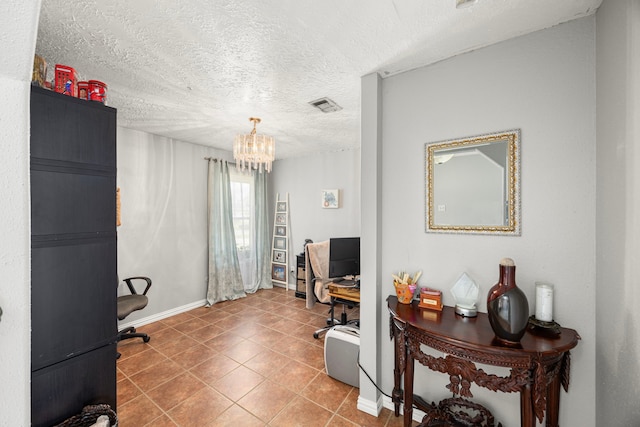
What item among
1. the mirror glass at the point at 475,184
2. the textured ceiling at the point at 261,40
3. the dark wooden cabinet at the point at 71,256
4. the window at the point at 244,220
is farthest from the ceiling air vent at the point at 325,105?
the window at the point at 244,220

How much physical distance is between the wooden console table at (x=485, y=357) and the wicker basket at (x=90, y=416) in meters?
1.67

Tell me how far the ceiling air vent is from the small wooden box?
184cm

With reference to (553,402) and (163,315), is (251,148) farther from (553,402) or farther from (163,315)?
(553,402)

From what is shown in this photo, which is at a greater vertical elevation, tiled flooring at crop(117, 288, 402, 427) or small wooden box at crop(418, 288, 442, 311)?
small wooden box at crop(418, 288, 442, 311)

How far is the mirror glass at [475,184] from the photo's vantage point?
1.46 m

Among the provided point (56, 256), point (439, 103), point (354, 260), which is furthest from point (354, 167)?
point (56, 256)

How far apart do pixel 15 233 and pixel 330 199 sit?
3.66 m

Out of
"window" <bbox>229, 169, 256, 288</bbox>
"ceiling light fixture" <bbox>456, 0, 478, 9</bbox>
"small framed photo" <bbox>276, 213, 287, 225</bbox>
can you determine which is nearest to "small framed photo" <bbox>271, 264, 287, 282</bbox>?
"window" <bbox>229, 169, 256, 288</bbox>

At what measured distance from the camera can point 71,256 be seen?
1339 mm

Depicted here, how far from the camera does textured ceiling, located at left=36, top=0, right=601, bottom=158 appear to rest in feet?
4.11

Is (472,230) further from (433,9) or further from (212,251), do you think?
(212,251)

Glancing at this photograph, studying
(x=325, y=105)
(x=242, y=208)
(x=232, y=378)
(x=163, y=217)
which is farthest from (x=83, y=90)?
(x=242, y=208)

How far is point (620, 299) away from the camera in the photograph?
3.49 ft

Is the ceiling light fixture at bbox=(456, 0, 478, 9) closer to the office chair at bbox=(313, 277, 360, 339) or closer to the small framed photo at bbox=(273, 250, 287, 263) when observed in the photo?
the office chair at bbox=(313, 277, 360, 339)
